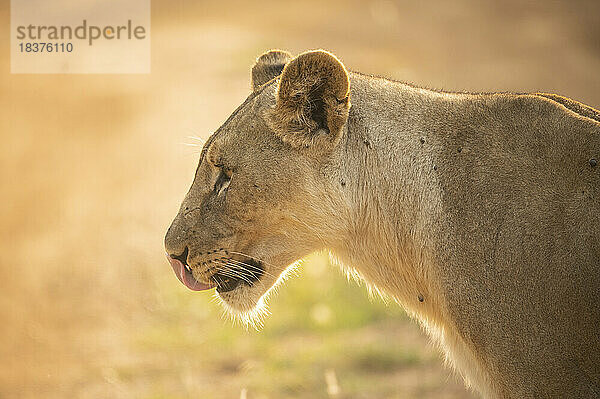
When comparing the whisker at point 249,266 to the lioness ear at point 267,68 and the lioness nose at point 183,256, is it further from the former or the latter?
the lioness ear at point 267,68

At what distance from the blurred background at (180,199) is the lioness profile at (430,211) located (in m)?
1.93

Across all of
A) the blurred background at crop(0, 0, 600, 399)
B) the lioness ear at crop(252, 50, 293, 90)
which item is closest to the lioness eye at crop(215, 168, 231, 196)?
the lioness ear at crop(252, 50, 293, 90)

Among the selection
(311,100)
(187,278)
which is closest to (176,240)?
(187,278)

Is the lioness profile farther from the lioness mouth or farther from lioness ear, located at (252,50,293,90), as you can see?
lioness ear, located at (252,50,293,90)

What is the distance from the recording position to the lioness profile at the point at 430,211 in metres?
3.00

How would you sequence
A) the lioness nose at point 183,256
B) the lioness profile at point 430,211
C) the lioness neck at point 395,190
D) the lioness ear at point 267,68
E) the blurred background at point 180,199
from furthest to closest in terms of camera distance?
1. the blurred background at point 180,199
2. the lioness ear at point 267,68
3. the lioness nose at point 183,256
4. the lioness neck at point 395,190
5. the lioness profile at point 430,211

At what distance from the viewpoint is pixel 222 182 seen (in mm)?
3473

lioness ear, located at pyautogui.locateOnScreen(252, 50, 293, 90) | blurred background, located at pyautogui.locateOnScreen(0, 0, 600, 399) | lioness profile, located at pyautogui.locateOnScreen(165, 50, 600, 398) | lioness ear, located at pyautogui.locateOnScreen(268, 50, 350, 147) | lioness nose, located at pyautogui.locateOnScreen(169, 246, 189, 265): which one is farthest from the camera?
blurred background, located at pyautogui.locateOnScreen(0, 0, 600, 399)

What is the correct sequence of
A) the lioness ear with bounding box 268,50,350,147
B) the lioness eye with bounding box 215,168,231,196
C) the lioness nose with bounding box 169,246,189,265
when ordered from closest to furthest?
the lioness ear with bounding box 268,50,350,147 < the lioness eye with bounding box 215,168,231,196 < the lioness nose with bounding box 169,246,189,265

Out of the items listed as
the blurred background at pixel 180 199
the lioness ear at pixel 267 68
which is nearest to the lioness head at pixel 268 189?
the lioness ear at pixel 267 68

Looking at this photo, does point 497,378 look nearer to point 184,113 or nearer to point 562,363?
point 562,363

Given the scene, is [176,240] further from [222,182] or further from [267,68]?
[267,68]

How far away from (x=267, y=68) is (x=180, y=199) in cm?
520

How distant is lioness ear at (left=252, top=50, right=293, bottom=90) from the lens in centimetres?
392
